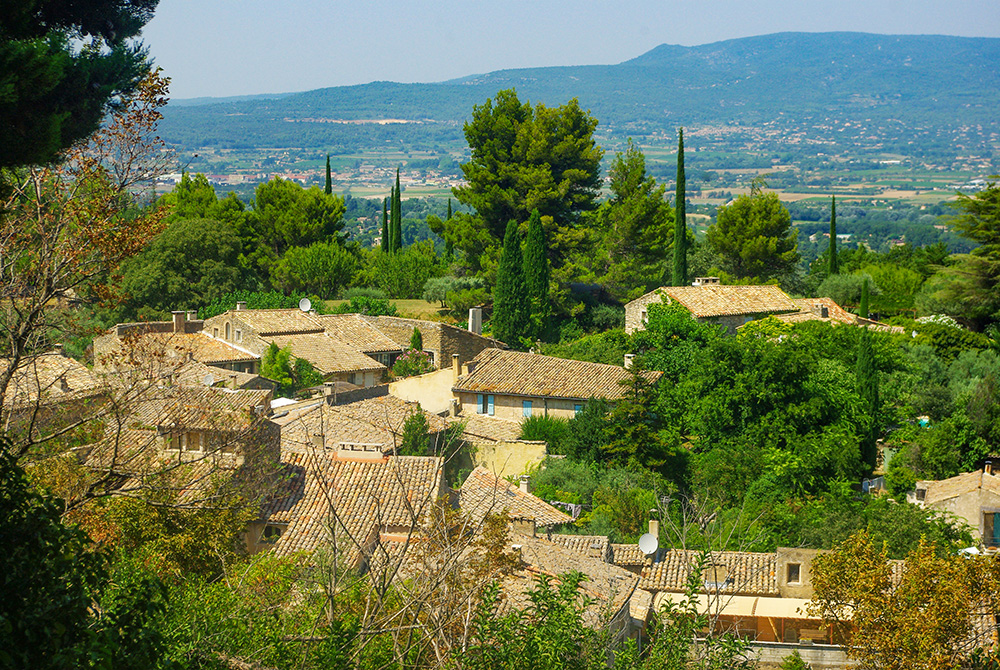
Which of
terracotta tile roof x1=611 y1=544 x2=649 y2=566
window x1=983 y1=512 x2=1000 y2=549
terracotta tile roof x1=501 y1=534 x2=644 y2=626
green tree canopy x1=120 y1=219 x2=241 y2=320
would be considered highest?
green tree canopy x1=120 y1=219 x2=241 y2=320

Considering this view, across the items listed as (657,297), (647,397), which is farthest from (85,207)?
(657,297)

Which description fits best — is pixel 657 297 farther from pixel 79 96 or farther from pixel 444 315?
pixel 79 96

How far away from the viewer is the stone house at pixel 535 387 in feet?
105

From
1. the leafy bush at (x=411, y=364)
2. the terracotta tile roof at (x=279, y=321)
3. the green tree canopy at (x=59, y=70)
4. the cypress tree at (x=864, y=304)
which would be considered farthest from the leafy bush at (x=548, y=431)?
the green tree canopy at (x=59, y=70)

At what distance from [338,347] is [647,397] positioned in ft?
40.6

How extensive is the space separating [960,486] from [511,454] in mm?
11178

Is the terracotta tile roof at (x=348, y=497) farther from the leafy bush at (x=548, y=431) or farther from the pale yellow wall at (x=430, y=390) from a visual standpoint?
the pale yellow wall at (x=430, y=390)

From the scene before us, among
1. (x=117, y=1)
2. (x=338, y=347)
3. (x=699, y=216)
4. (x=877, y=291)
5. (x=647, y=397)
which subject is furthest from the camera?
(x=699, y=216)

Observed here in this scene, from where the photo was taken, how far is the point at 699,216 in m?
196

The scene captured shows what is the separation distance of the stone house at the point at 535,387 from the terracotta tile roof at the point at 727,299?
5.55m

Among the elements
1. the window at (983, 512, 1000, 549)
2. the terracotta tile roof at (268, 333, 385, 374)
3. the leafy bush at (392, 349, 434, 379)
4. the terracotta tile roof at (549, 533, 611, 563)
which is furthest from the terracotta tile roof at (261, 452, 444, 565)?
the leafy bush at (392, 349, 434, 379)

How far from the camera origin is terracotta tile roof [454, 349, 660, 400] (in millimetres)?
32219

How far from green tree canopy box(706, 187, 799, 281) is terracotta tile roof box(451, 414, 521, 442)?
20.5 meters

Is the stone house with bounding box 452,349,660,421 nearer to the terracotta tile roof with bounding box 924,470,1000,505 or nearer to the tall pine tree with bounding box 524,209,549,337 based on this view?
the tall pine tree with bounding box 524,209,549,337
